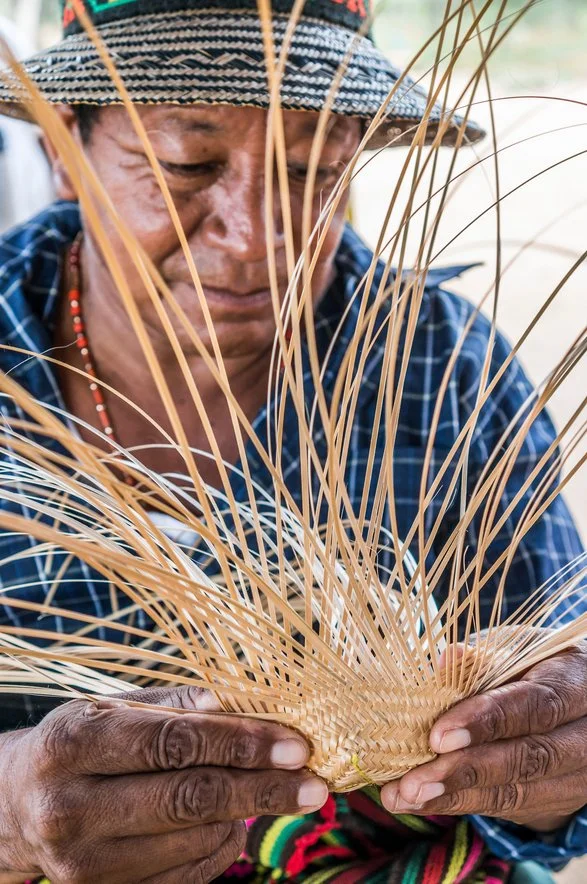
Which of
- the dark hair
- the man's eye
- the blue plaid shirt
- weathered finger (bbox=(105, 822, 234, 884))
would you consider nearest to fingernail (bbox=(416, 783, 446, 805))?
weathered finger (bbox=(105, 822, 234, 884))

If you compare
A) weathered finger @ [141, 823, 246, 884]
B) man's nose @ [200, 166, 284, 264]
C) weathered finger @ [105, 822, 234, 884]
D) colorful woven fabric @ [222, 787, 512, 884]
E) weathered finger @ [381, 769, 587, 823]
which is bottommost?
colorful woven fabric @ [222, 787, 512, 884]

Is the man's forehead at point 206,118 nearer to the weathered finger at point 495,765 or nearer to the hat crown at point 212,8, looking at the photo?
the hat crown at point 212,8

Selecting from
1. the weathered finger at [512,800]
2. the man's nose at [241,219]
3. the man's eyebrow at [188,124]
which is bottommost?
the weathered finger at [512,800]

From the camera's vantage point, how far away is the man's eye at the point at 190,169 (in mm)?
824

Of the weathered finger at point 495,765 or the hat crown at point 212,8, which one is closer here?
the weathered finger at point 495,765

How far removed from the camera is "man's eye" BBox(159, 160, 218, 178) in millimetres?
824

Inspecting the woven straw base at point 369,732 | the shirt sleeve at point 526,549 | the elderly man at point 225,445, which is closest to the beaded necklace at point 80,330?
the elderly man at point 225,445

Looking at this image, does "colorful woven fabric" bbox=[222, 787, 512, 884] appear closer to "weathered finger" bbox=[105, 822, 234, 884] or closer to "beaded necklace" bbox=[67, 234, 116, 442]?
"weathered finger" bbox=[105, 822, 234, 884]

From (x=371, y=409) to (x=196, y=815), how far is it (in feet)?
2.18

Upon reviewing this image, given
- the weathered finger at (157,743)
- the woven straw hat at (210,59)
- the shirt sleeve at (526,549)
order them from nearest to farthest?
the weathered finger at (157,743) → the woven straw hat at (210,59) → the shirt sleeve at (526,549)

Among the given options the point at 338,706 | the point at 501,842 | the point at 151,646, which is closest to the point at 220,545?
the point at 338,706

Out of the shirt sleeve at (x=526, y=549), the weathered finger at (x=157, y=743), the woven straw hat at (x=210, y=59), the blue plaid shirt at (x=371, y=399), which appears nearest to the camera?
Result: the weathered finger at (x=157, y=743)

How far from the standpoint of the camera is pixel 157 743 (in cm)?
56

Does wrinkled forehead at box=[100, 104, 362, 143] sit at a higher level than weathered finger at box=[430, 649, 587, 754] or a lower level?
higher
